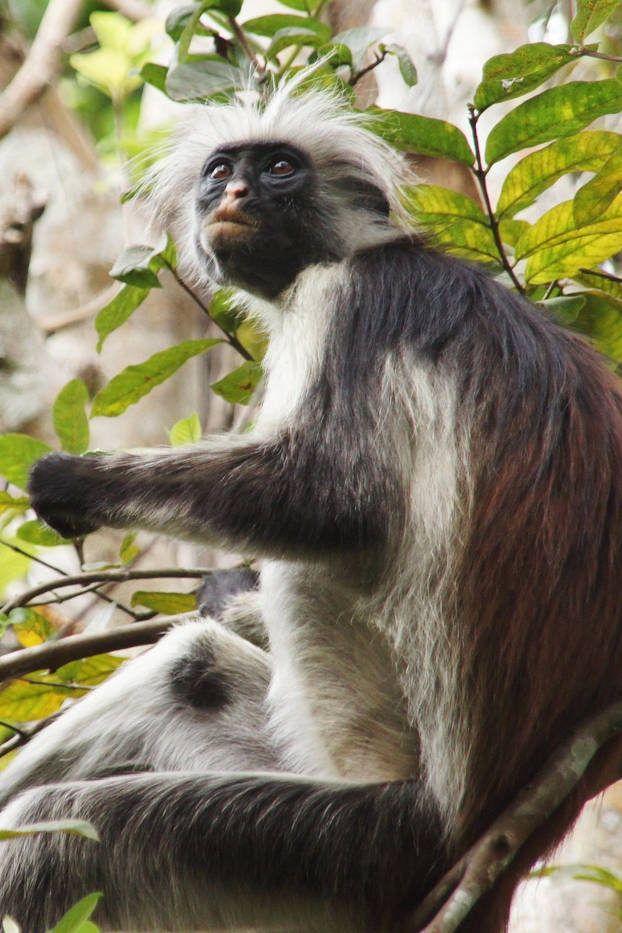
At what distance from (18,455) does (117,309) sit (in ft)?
2.21

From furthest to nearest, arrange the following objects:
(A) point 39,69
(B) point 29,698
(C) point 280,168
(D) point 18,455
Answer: (A) point 39,69
(B) point 29,698
(C) point 280,168
(D) point 18,455

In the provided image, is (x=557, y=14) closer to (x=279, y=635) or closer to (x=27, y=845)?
(x=279, y=635)

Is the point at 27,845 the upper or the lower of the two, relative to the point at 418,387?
lower

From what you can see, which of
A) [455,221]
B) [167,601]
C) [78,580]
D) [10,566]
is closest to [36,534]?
[10,566]

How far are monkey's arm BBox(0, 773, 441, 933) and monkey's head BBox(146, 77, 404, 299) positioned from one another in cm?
193

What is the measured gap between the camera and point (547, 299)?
175 inches

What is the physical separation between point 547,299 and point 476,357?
940 mm

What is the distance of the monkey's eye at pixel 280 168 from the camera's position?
4484 mm

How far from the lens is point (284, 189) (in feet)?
14.5

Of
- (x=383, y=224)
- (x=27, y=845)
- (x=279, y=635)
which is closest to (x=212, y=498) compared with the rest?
(x=279, y=635)

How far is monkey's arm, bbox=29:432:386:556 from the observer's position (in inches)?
137

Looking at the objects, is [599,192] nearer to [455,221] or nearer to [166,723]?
[455,221]

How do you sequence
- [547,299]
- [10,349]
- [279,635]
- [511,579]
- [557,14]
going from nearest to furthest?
[511,579], [279,635], [547,299], [10,349], [557,14]

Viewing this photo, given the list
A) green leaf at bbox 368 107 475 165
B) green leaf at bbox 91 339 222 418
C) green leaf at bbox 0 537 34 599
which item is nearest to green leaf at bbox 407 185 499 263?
green leaf at bbox 368 107 475 165
